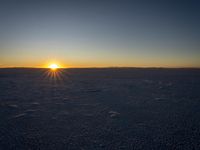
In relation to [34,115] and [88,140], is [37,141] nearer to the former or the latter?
[88,140]

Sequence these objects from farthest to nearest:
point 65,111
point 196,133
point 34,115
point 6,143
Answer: point 65,111
point 34,115
point 196,133
point 6,143

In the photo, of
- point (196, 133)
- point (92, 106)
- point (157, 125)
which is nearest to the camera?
point (196, 133)

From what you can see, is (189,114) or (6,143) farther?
(189,114)

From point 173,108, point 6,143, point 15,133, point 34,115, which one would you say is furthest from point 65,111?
point 173,108

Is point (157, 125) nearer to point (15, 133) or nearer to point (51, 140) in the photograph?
point (51, 140)

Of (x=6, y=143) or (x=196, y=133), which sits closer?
(x=6, y=143)

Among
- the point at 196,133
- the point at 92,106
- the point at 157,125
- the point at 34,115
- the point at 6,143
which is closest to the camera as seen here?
the point at 6,143

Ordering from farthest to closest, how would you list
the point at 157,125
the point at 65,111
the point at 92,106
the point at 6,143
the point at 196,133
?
the point at 92,106
the point at 65,111
the point at 157,125
the point at 196,133
the point at 6,143


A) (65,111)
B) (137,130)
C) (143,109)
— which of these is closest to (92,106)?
(65,111)

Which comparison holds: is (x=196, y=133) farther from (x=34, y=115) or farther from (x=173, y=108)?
(x=34, y=115)
